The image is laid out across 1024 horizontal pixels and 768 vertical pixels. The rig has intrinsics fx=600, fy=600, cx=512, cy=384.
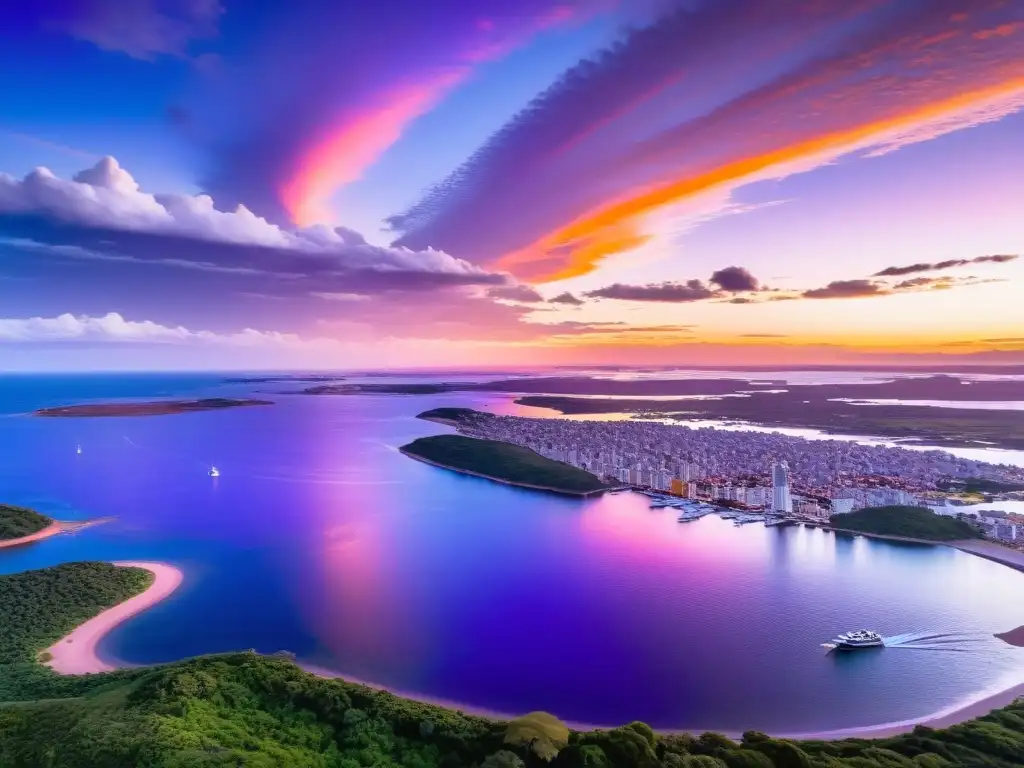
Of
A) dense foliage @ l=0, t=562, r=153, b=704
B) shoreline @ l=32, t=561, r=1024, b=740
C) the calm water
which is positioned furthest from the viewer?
the calm water

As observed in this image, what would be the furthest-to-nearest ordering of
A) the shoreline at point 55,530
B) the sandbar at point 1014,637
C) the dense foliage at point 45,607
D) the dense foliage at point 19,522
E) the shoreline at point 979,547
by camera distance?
1. the dense foliage at point 19,522
2. the shoreline at point 55,530
3. the shoreline at point 979,547
4. the sandbar at point 1014,637
5. the dense foliage at point 45,607

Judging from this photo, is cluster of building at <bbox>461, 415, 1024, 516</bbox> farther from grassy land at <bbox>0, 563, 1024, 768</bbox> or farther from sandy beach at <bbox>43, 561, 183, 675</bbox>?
sandy beach at <bbox>43, 561, 183, 675</bbox>

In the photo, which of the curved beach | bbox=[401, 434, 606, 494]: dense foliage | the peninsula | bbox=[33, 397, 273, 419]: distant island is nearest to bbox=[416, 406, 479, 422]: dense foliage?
bbox=[401, 434, 606, 494]: dense foliage

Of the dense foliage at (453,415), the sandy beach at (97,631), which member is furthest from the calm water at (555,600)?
the dense foliage at (453,415)

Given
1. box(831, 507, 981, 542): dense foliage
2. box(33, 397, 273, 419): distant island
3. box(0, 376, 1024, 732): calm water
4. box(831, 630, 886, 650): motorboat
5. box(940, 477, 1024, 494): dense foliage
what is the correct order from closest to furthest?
1. box(0, 376, 1024, 732): calm water
2. box(831, 630, 886, 650): motorboat
3. box(831, 507, 981, 542): dense foliage
4. box(940, 477, 1024, 494): dense foliage
5. box(33, 397, 273, 419): distant island

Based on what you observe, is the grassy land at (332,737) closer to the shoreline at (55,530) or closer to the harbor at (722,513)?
the harbor at (722,513)

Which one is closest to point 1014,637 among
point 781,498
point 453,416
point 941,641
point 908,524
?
point 941,641

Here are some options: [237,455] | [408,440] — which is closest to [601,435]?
[408,440]
